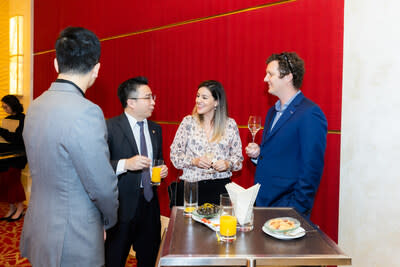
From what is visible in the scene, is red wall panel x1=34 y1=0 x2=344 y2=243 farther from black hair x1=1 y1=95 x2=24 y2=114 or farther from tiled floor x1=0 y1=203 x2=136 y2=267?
tiled floor x1=0 y1=203 x2=136 y2=267

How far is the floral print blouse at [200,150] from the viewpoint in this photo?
2.73 meters

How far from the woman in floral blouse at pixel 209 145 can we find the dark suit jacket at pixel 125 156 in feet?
1.35

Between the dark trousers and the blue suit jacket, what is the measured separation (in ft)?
2.88

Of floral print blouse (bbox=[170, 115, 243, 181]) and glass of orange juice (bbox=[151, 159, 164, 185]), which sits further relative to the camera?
floral print blouse (bbox=[170, 115, 243, 181])

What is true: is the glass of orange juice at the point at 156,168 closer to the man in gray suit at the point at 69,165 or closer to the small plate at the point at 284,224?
the man in gray suit at the point at 69,165

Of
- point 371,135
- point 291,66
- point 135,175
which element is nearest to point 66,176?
point 135,175

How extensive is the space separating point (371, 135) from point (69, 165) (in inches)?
79.1

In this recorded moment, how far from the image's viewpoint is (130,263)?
3.61 m

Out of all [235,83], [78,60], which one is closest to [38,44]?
[235,83]

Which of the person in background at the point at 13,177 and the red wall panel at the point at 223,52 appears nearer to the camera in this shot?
the red wall panel at the point at 223,52

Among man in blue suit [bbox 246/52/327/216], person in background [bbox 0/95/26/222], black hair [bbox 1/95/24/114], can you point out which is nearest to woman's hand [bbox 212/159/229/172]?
man in blue suit [bbox 246/52/327/216]

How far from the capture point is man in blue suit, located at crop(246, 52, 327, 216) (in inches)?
78.8

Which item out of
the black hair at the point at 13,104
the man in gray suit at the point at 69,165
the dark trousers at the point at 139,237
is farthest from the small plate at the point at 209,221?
the black hair at the point at 13,104

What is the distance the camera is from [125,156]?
2.50 metres
